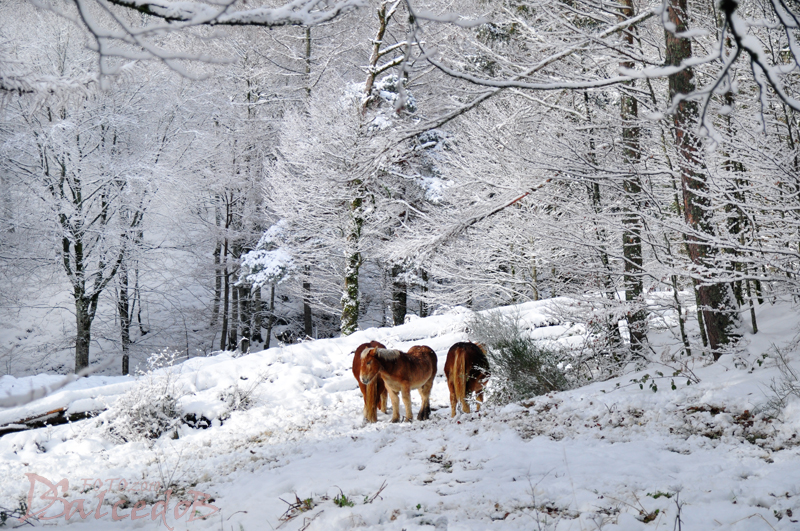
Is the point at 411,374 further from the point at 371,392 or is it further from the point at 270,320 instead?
the point at 270,320

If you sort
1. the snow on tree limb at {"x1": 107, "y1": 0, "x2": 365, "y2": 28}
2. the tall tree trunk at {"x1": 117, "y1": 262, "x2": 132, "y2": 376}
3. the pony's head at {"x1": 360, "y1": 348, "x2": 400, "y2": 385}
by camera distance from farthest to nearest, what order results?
the tall tree trunk at {"x1": 117, "y1": 262, "x2": 132, "y2": 376}
the pony's head at {"x1": 360, "y1": 348, "x2": 400, "y2": 385}
the snow on tree limb at {"x1": 107, "y1": 0, "x2": 365, "y2": 28}

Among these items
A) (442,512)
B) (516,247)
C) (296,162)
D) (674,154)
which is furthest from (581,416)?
(296,162)

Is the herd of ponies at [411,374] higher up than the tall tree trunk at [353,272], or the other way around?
the tall tree trunk at [353,272]

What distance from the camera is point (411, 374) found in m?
5.25

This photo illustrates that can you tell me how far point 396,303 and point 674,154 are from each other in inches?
479

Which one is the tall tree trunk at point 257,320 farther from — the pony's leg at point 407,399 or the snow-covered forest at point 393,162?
the pony's leg at point 407,399

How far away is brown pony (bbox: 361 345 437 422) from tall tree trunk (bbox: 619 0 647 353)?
2.36m

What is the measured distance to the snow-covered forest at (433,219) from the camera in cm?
275

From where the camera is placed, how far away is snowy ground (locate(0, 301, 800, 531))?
98.7 inches

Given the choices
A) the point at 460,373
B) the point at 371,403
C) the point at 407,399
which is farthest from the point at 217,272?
the point at 460,373

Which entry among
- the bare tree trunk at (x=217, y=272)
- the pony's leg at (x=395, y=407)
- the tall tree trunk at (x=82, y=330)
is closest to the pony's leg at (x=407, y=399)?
the pony's leg at (x=395, y=407)

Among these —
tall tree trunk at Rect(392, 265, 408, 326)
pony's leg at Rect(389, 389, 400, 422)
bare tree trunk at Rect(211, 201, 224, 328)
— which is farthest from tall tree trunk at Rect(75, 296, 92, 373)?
pony's leg at Rect(389, 389, 400, 422)

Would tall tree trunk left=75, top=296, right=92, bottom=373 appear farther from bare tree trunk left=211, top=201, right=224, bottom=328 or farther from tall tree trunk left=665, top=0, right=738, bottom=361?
tall tree trunk left=665, top=0, right=738, bottom=361

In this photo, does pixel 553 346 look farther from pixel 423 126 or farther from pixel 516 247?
pixel 516 247
